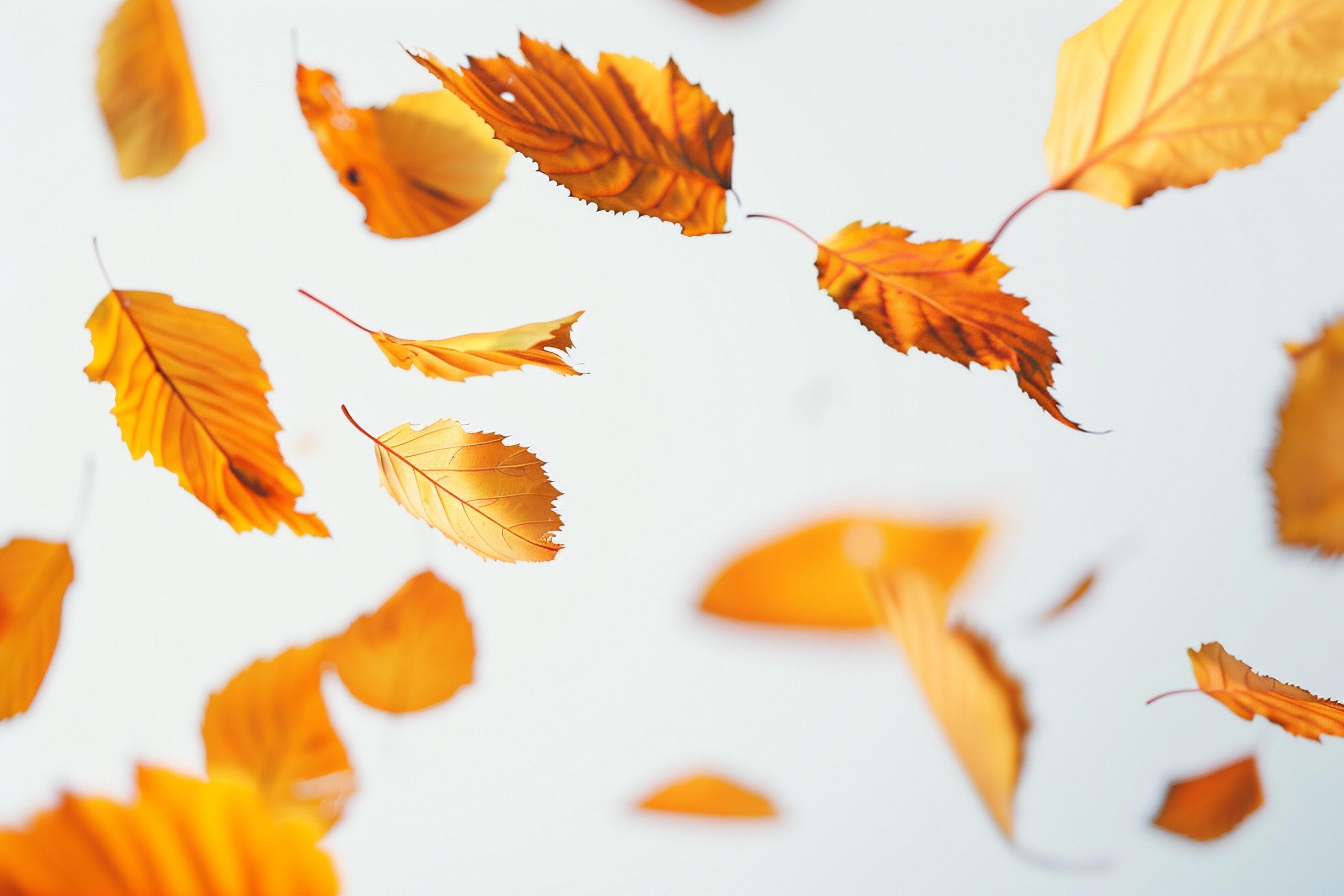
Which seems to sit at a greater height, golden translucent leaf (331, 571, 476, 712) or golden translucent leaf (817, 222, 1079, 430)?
golden translucent leaf (817, 222, 1079, 430)

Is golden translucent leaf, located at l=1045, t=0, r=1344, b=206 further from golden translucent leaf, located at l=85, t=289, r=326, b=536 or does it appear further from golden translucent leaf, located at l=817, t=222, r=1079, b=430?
golden translucent leaf, located at l=85, t=289, r=326, b=536

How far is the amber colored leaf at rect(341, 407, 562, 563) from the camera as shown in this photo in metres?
0.20

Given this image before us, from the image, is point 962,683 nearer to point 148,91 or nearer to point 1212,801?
point 1212,801

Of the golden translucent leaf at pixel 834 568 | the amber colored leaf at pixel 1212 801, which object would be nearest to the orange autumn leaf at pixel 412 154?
the golden translucent leaf at pixel 834 568

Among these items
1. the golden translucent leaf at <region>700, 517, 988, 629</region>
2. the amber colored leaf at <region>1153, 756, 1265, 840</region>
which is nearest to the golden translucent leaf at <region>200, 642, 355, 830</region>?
the golden translucent leaf at <region>700, 517, 988, 629</region>

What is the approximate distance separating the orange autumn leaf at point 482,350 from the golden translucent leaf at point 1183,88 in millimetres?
124

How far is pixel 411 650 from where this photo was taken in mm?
202

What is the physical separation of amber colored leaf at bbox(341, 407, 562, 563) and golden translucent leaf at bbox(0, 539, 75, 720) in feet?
0.30

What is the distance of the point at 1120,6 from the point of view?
0.56 ft

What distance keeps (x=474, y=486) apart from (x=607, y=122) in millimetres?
93

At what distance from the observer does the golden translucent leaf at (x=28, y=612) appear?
0.66ft

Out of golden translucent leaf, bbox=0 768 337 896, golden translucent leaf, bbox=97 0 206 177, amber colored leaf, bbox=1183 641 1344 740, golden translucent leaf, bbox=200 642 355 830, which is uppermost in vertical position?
golden translucent leaf, bbox=97 0 206 177

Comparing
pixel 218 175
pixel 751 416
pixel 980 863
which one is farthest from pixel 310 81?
pixel 980 863

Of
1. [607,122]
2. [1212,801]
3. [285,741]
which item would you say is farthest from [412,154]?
[1212,801]
